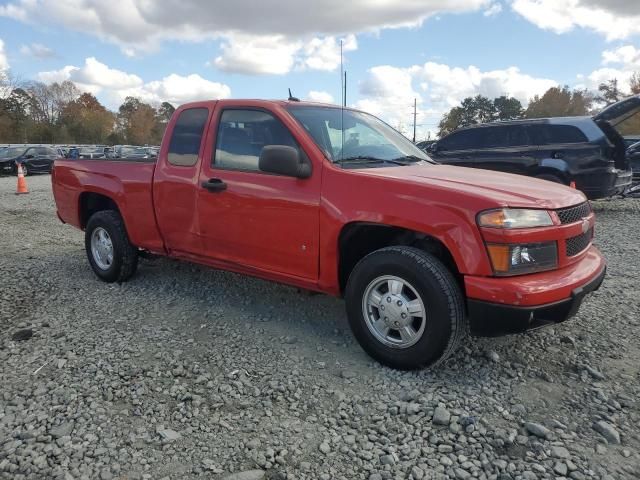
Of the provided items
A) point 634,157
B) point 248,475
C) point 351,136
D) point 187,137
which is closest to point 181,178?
point 187,137

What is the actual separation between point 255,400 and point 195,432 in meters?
0.42

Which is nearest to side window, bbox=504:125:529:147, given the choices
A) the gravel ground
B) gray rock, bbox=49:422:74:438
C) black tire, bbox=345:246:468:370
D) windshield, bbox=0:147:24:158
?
the gravel ground

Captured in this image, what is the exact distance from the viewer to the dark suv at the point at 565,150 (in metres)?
8.73

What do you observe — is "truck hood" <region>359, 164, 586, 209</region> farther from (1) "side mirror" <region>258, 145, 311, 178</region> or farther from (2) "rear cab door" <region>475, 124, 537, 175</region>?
(2) "rear cab door" <region>475, 124, 537, 175</region>

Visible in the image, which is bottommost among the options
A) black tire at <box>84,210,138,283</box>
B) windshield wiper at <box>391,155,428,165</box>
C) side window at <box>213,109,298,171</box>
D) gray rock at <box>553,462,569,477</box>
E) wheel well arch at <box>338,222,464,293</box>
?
gray rock at <box>553,462,569,477</box>

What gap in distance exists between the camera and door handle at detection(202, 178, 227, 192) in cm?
412

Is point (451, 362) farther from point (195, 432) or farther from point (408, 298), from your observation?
point (195, 432)

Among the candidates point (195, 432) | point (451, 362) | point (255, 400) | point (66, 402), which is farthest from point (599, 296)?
point (66, 402)

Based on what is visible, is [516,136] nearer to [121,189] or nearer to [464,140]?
[464,140]

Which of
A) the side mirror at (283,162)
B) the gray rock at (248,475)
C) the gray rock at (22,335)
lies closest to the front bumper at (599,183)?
the side mirror at (283,162)

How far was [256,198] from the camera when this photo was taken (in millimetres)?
3906

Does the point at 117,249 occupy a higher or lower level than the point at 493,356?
higher

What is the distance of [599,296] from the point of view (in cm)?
475

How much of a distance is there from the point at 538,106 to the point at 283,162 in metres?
72.6
